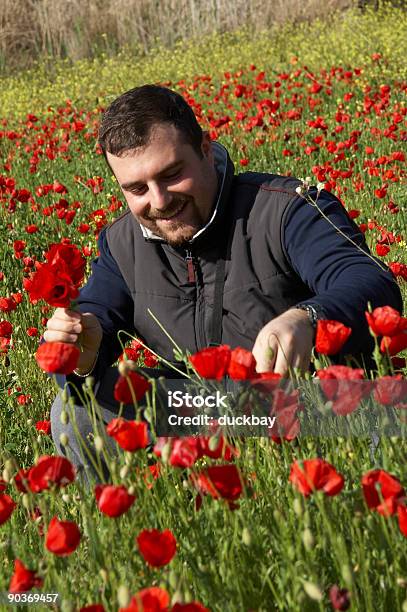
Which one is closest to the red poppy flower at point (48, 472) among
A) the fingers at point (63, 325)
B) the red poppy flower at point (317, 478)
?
the red poppy flower at point (317, 478)

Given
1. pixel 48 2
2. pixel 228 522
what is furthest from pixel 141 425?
pixel 48 2

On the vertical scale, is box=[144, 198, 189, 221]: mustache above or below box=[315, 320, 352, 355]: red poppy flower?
below

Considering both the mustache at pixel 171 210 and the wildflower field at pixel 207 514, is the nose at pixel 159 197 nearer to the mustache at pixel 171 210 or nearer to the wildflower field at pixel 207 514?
the mustache at pixel 171 210

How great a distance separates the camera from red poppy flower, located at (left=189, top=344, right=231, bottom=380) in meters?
1.56

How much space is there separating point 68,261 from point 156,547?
782 mm

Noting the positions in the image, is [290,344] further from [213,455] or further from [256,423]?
[213,455]

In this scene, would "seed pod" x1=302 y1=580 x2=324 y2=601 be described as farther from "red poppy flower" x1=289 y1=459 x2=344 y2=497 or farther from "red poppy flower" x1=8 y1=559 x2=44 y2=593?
"red poppy flower" x1=8 y1=559 x2=44 y2=593

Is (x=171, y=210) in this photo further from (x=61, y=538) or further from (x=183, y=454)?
(x=61, y=538)

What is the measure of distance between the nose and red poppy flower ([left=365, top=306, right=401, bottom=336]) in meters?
1.35

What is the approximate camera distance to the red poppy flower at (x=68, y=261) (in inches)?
75.4

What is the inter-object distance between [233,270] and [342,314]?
0.86 meters

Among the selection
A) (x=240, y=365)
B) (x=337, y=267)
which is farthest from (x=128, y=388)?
(x=337, y=267)

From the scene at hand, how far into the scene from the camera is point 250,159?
7715 millimetres

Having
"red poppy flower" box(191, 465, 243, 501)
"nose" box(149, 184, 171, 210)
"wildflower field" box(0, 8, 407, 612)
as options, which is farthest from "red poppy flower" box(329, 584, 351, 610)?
"nose" box(149, 184, 171, 210)
